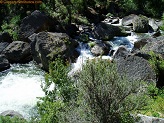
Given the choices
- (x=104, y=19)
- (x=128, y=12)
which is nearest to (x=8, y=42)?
(x=104, y=19)

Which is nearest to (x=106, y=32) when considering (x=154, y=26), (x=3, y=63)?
(x=154, y=26)

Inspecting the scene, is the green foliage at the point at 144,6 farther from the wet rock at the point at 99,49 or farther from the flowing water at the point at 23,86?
the wet rock at the point at 99,49

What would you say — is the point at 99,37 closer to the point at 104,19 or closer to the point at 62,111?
the point at 104,19

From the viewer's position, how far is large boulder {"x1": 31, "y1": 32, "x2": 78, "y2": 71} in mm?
21375

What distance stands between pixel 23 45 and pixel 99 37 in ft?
20.6

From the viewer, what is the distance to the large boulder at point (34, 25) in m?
25.7

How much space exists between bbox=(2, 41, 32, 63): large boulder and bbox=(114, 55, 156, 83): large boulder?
9.47 metres

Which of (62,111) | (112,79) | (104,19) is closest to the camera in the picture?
(112,79)

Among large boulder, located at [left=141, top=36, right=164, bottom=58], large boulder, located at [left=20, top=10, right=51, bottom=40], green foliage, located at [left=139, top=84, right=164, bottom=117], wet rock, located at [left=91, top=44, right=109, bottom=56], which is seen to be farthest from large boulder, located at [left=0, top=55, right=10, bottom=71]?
green foliage, located at [left=139, top=84, right=164, bottom=117]

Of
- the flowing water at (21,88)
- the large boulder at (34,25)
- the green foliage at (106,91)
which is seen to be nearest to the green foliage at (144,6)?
the large boulder at (34,25)

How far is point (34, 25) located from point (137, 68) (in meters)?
11.8

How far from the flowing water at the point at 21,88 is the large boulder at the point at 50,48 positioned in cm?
84

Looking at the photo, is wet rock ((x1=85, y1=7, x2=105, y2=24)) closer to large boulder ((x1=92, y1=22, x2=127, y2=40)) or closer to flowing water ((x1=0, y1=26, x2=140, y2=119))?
large boulder ((x1=92, y1=22, x2=127, y2=40))

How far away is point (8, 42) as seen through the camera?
26.5 meters
